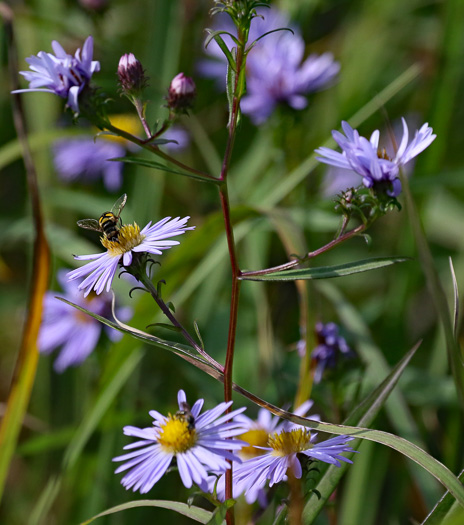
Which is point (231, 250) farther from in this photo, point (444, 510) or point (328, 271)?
point (444, 510)

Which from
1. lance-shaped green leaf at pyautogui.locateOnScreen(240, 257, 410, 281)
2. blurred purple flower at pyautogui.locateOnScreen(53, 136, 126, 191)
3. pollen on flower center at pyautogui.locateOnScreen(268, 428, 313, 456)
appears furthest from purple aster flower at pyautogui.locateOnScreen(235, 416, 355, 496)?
blurred purple flower at pyautogui.locateOnScreen(53, 136, 126, 191)

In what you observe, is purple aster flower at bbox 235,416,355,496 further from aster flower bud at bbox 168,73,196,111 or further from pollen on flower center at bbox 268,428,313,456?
aster flower bud at bbox 168,73,196,111

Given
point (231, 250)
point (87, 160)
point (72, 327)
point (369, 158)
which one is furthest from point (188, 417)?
point (87, 160)

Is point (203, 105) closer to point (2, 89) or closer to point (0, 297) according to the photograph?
point (2, 89)

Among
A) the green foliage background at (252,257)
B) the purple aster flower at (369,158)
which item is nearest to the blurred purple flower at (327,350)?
the green foliage background at (252,257)

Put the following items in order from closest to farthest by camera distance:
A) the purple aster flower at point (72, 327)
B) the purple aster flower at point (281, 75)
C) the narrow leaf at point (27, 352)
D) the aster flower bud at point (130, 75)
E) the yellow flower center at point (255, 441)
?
the aster flower bud at point (130, 75) → the yellow flower center at point (255, 441) → the narrow leaf at point (27, 352) → the purple aster flower at point (72, 327) → the purple aster flower at point (281, 75)

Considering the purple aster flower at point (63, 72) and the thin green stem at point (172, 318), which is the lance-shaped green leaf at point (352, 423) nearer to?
the thin green stem at point (172, 318)

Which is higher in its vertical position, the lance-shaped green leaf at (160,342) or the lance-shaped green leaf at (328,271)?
the lance-shaped green leaf at (328,271)
